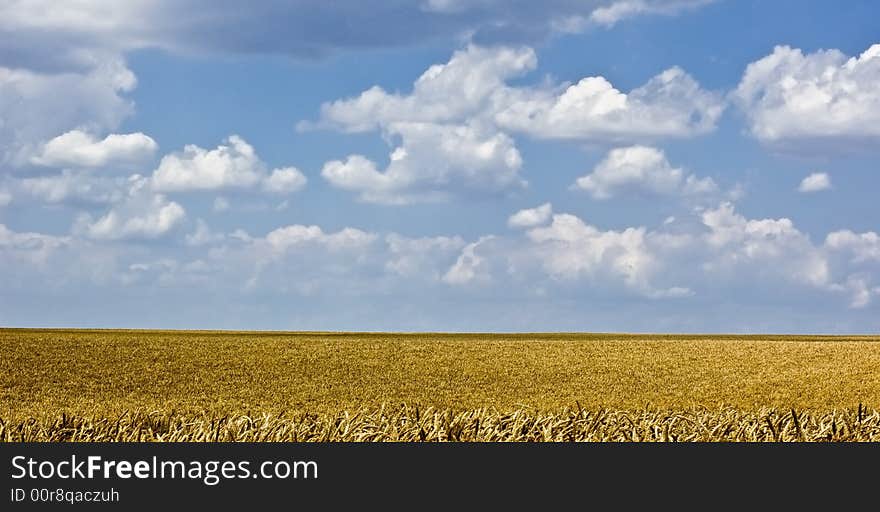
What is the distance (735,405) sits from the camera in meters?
15.9

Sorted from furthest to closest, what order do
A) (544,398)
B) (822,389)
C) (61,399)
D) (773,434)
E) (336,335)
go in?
(336,335)
(822,389)
(544,398)
(61,399)
(773,434)

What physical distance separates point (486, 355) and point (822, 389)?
20.2ft

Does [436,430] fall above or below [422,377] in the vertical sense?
below

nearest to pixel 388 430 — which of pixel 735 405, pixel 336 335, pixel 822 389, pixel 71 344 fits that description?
pixel 735 405

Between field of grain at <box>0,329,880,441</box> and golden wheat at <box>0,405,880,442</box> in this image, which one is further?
field of grain at <box>0,329,880,441</box>

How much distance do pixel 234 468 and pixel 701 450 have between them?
259cm

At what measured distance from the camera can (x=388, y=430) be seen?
7.73m

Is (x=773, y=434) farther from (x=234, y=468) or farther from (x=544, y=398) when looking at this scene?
(x=544, y=398)

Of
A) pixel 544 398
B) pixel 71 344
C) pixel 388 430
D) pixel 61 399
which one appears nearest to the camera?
pixel 388 430

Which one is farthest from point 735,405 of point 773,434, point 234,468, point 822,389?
point 234,468

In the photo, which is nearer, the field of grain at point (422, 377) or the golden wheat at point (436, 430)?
the golden wheat at point (436, 430)

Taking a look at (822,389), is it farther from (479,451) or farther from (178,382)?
(479,451)

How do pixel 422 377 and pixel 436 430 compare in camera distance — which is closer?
pixel 436 430

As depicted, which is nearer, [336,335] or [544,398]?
[544,398]
